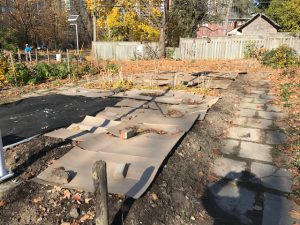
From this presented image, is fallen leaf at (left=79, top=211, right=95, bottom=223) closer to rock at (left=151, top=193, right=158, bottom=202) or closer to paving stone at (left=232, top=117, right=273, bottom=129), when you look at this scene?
rock at (left=151, top=193, right=158, bottom=202)

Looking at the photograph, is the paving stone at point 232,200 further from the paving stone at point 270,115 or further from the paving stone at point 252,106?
the paving stone at point 252,106

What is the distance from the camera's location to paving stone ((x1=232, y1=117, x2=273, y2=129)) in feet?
21.9

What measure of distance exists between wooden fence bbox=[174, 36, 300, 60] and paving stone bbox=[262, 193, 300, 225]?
17702 mm

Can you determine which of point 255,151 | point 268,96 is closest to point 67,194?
point 255,151

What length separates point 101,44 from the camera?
23516 millimetres

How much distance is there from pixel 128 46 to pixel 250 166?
19381 mm

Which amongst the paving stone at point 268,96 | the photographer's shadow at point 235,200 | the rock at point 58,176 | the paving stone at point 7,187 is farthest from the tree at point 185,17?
the paving stone at point 7,187

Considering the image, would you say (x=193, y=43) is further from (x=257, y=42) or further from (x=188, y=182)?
(x=188, y=182)

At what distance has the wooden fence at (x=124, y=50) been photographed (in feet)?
74.1

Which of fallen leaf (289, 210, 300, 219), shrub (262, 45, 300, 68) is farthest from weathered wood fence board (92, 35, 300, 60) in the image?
fallen leaf (289, 210, 300, 219)

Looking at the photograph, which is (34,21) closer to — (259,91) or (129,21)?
(129,21)

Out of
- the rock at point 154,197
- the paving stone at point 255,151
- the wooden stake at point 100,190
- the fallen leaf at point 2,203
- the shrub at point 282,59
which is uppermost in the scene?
the shrub at point 282,59

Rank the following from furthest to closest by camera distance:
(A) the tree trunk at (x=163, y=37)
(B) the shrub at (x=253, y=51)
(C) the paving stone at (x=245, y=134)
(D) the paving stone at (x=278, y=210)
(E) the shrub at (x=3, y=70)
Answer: (A) the tree trunk at (x=163, y=37)
(B) the shrub at (x=253, y=51)
(E) the shrub at (x=3, y=70)
(C) the paving stone at (x=245, y=134)
(D) the paving stone at (x=278, y=210)

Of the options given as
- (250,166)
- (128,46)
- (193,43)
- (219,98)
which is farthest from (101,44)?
(250,166)
